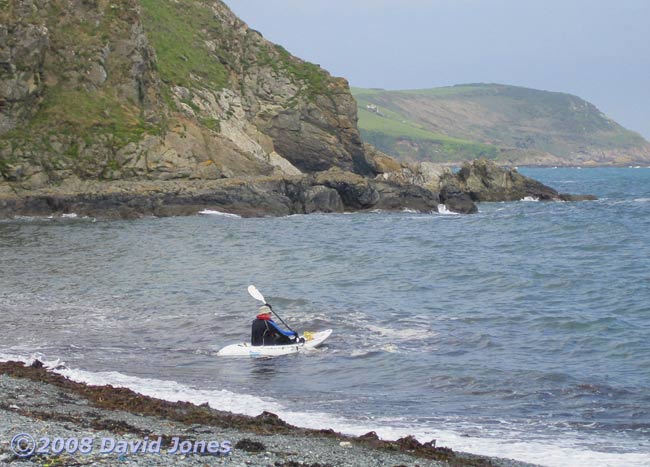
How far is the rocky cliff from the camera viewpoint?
56406 mm

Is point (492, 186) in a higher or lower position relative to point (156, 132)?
lower

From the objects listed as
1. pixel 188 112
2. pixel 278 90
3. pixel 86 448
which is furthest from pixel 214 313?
pixel 278 90

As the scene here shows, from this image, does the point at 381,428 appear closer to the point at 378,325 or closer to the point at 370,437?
the point at 370,437

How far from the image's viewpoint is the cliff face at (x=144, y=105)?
191 ft

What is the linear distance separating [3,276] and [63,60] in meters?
36.1

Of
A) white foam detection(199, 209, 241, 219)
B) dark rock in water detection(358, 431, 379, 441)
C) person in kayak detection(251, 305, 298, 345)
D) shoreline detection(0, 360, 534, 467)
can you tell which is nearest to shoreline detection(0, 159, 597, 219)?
white foam detection(199, 209, 241, 219)

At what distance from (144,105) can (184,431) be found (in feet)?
182

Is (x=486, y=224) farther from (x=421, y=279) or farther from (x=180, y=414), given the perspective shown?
(x=180, y=414)

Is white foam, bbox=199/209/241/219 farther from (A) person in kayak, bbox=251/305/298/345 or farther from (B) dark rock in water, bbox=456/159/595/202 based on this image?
(A) person in kayak, bbox=251/305/298/345

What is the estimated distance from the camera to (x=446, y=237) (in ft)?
156

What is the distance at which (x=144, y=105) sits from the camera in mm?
65375

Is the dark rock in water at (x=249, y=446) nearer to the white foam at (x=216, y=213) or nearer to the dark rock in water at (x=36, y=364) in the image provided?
the dark rock in water at (x=36, y=364)

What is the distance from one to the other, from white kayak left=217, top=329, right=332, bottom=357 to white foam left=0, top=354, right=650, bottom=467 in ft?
10.7

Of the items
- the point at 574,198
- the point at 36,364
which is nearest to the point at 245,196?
the point at 574,198
